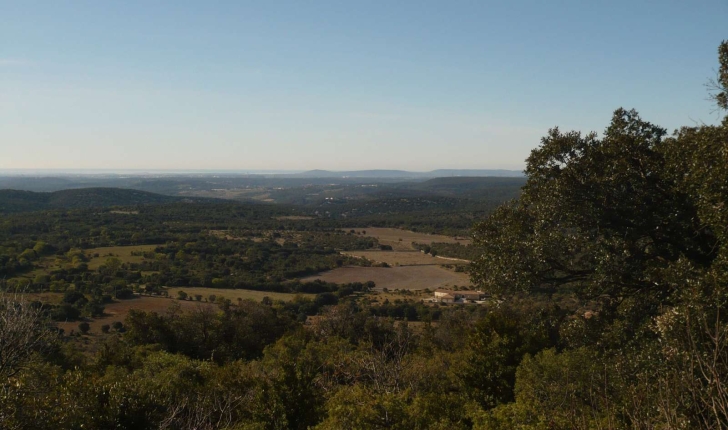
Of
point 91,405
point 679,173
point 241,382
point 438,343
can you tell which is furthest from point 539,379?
point 438,343

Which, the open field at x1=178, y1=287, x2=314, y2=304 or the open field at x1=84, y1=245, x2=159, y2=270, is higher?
the open field at x1=84, y1=245, x2=159, y2=270

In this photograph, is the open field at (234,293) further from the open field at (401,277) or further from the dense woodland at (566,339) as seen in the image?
the dense woodland at (566,339)

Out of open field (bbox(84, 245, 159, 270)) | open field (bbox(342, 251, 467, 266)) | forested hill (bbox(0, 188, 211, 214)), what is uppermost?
forested hill (bbox(0, 188, 211, 214))

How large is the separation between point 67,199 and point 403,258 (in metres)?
125

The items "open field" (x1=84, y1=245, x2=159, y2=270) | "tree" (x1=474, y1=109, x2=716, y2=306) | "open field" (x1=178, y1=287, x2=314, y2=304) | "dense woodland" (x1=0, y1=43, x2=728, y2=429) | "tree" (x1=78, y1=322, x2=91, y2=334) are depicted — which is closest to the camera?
"dense woodland" (x1=0, y1=43, x2=728, y2=429)

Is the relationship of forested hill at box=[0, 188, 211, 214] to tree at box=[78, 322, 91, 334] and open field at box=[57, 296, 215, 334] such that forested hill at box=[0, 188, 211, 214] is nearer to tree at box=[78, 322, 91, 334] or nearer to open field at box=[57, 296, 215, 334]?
open field at box=[57, 296, 215, 334]

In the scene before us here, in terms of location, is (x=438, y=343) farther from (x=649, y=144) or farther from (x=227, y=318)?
(x=649, y=144)

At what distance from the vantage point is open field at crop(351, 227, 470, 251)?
11794 centimetres

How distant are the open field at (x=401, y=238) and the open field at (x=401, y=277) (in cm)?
2297

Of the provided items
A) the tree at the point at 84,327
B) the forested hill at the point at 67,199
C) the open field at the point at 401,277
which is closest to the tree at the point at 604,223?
the tree at the point at 84,327

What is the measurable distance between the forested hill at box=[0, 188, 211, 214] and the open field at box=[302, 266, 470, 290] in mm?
98435

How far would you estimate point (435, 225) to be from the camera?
14612cm

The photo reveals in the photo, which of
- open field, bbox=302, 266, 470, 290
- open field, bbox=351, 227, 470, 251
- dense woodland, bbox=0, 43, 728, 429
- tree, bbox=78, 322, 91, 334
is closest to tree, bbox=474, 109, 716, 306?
dense woodland, bbox=0, 43, 728, 429

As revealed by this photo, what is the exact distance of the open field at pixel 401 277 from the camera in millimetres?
79594
